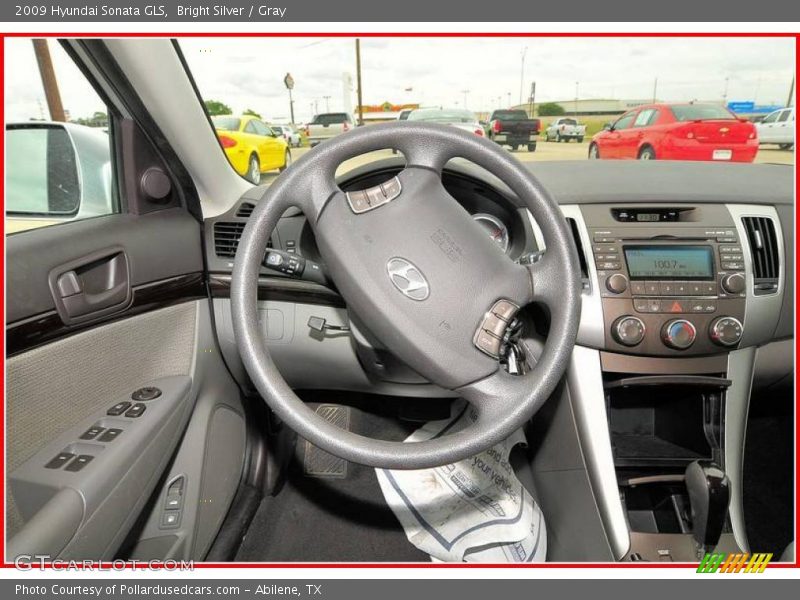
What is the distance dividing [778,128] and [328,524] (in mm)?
2086

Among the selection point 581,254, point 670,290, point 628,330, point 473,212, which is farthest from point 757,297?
point 473,212

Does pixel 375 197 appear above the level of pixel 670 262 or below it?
above

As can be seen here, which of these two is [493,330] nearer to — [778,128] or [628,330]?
[628,330]

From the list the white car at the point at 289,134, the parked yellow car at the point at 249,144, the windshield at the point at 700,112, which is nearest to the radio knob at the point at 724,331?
the windshield at the point at 700,112

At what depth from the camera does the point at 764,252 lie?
1.54 metres

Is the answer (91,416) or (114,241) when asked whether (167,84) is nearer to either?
(114,241)

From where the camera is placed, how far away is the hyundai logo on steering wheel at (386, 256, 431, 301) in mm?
1138

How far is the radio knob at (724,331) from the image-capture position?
4.89 feet

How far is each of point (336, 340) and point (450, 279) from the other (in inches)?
28.9

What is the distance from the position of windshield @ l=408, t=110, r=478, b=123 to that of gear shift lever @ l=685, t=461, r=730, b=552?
3.78ft

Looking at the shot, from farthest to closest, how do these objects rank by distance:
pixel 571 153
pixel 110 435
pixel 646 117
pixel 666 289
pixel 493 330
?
1. pixel 646 117
2. pixel 571 153
3. pixel 666 289
4. pixel 110 435
5. pixel 493 330

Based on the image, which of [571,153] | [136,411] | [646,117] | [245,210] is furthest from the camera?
[646,117]

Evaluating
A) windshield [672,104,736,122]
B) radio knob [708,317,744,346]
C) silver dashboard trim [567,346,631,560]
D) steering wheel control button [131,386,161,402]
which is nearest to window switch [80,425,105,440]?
steering wheel control button [131,386,161,402]

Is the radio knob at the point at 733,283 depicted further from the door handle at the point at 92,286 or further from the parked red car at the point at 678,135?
the door handle at the point at 92,286
